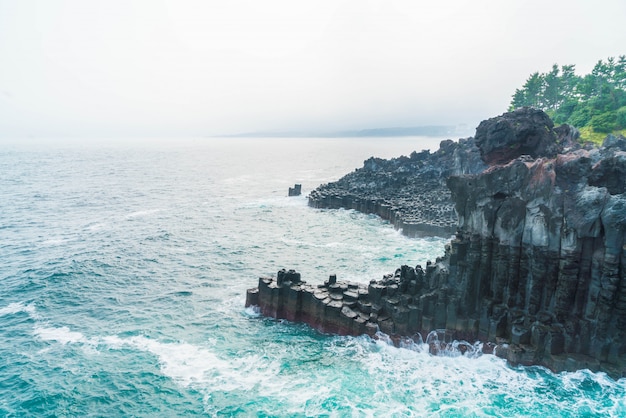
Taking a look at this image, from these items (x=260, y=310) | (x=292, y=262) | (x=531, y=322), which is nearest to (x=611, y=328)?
(x=531, y=322)

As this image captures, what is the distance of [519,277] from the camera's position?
23406mm

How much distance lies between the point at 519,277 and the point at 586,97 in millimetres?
82564

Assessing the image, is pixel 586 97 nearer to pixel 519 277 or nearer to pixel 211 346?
pixel 519 277

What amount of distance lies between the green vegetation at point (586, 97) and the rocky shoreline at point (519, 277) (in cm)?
4749

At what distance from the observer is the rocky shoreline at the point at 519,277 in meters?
20.8

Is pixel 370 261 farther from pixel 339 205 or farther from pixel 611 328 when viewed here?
pixel 339 205

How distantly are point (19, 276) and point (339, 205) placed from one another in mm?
47283

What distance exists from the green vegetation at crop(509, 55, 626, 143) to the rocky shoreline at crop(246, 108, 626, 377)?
Answer: 47.5 meters

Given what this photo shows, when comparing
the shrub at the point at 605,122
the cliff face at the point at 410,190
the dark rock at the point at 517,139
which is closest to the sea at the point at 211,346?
the cliff face at the point at 410,190

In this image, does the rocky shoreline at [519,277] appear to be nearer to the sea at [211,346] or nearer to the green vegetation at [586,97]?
the sea at [211,346]

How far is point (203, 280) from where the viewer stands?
125 feet

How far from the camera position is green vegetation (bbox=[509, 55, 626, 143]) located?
6538cm

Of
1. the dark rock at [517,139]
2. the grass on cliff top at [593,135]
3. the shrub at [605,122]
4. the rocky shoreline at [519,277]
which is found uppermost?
the shrub at [605,122]

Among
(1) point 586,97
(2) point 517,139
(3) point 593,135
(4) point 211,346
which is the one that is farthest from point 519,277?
(1) point 586,97
